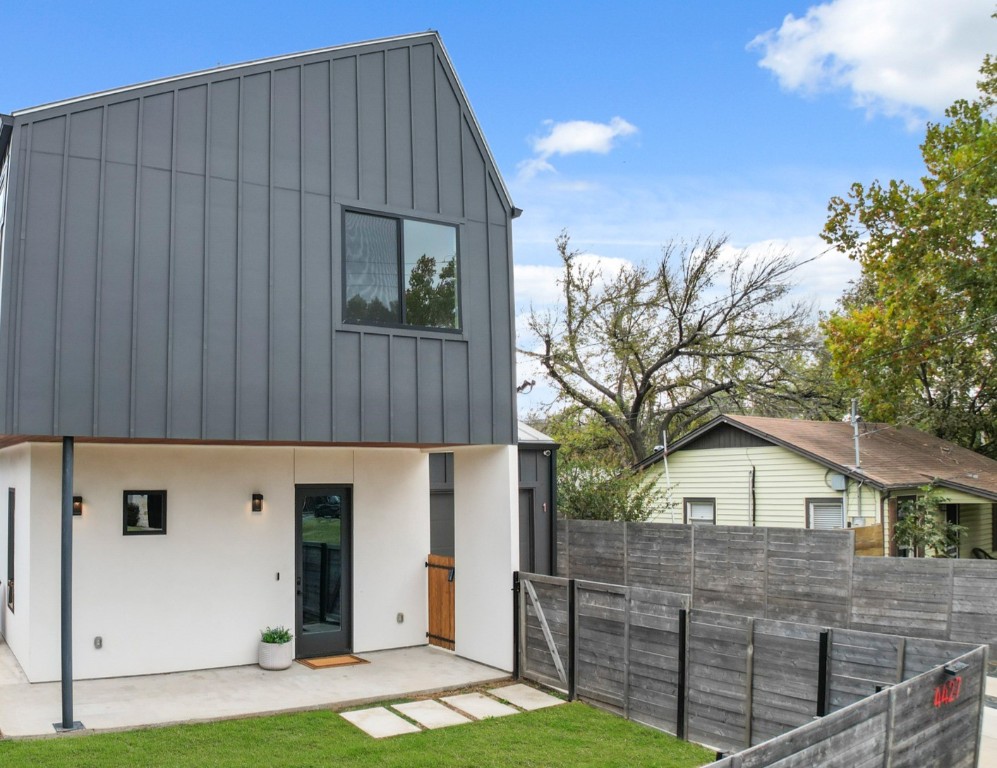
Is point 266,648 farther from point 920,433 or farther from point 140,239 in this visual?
point 920,433

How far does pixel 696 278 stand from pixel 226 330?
18.2 metres

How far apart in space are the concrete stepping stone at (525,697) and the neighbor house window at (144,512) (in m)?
4.14

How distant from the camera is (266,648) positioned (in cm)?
933

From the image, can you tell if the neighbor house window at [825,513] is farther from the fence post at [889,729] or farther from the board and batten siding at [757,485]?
the fence post at [889,729]

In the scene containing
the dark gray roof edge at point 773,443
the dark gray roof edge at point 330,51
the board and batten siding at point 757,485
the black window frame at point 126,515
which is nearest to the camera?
the dark gray roof edge at point 330,51

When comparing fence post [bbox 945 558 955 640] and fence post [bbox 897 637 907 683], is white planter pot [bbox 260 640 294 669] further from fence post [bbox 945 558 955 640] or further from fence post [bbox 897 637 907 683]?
fence post [bbox 945 558 955 640]

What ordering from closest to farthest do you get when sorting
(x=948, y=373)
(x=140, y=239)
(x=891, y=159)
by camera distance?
(x=140, y=239) < (x=891, y=159) < (x=948, y=373)

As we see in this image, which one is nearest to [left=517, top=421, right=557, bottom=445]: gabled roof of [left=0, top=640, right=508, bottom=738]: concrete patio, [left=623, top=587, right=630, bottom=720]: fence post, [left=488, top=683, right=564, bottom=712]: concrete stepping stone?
[left=0, top=640, right=508, bottom=738]: concrete patio

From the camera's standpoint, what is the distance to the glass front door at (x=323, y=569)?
33.2 ft

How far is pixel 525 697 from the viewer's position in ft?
27.5

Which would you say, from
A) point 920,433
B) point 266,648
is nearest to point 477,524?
point 266,648

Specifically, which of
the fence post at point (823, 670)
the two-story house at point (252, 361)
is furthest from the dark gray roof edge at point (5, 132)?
the fence post at point (823, 670)

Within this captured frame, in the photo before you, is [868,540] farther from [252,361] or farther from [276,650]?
[252,361]

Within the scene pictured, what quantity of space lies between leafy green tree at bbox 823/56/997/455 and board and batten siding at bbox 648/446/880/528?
9.69ft
